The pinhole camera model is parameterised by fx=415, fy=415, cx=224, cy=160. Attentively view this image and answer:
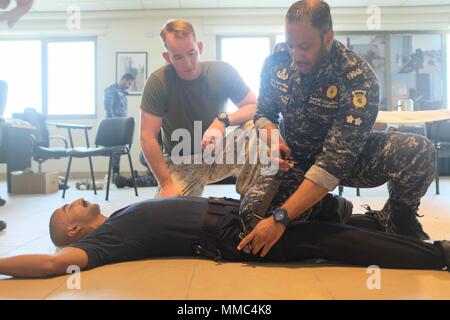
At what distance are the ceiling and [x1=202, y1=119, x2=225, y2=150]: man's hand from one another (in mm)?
4725

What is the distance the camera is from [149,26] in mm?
6434

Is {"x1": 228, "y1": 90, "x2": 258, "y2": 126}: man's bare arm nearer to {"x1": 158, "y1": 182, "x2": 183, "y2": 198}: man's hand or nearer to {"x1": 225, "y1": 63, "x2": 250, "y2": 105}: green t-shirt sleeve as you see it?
{"x1": 225, "y1": 63, "x2": 250, "y2": 105}: green t-shirt sleeve

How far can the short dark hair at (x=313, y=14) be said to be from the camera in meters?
1.13

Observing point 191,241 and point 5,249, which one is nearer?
point 191,241

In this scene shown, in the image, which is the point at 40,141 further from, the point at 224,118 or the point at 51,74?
the point at 224,118

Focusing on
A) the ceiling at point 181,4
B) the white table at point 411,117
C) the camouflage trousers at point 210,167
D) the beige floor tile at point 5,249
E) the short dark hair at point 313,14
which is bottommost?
the beige floor tile at point 5,249

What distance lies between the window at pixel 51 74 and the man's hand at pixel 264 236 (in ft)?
19.3

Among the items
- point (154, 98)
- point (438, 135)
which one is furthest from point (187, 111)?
point (438, 135)

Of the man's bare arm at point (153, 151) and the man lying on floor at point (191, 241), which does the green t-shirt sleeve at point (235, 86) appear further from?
the man lying on floor at point (191, 241)

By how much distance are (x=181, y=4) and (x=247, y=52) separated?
128 centimetres

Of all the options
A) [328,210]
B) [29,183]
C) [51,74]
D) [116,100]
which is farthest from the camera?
[51,74]

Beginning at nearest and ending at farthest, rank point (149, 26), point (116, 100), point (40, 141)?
1. point (40, 141)
2. point (116, 100)
3. point (149, 26)

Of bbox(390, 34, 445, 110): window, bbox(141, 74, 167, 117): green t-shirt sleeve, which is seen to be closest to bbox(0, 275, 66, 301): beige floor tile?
bbox(141, 74, 167, 117): green t-shirt sleeve

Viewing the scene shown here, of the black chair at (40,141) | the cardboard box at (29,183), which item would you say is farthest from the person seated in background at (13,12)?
the black chair at (40,141)
